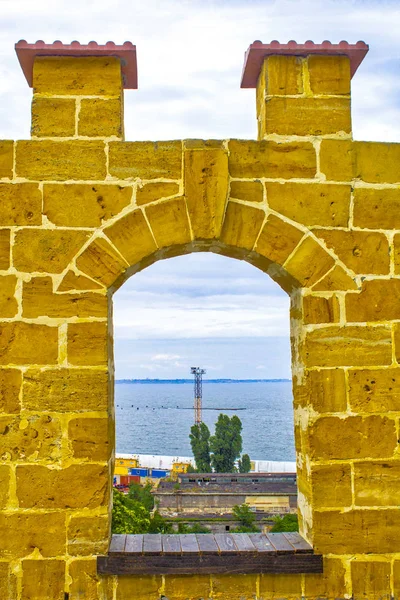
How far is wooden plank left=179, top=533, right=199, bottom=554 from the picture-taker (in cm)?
357

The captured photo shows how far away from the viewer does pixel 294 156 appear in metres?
3.89

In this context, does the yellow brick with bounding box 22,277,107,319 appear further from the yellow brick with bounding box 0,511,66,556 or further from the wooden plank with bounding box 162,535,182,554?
the wooden plank with bounding box 162,535,182,554

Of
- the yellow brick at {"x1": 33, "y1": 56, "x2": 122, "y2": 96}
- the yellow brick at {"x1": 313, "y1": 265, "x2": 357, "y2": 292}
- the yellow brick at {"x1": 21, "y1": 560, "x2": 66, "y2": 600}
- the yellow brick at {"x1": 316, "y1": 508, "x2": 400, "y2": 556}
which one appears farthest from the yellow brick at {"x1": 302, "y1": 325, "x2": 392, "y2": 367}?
the yellow brick at {"x1": 33, "y1": 56, "x2": 122, "y2": 96}

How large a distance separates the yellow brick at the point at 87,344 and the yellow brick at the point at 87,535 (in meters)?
0.92

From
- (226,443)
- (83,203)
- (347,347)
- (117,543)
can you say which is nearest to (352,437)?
(347,347)

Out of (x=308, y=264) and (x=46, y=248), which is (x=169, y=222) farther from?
(x=308, y=264)

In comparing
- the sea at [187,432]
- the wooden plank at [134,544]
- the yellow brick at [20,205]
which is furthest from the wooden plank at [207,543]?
the sea at [187,432]

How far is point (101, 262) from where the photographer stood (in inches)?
147

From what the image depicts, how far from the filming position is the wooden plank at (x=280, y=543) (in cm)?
361

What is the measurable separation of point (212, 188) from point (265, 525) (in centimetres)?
2881

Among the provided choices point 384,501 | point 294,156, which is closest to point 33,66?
point 294,156

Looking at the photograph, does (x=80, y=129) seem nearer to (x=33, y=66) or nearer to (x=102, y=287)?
(x=33, y=66)

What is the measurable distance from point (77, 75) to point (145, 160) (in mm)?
730

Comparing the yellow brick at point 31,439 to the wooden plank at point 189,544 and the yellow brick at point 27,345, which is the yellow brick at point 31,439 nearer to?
the yellow brick at point 27,345
